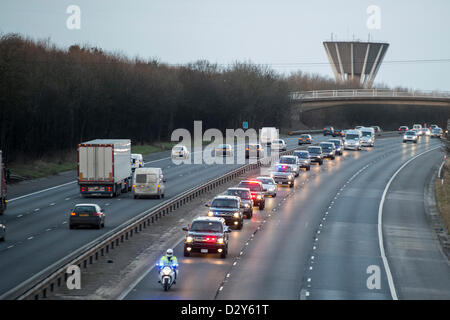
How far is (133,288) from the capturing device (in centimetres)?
2823

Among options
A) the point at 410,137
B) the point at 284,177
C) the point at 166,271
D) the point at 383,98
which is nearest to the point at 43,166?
the point at 284,177

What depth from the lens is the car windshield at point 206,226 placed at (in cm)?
3441

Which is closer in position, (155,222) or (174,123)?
(155,222)

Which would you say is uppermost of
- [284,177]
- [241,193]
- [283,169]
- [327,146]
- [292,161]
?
[327,146]

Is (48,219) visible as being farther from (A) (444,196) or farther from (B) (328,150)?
(B) (328,150)

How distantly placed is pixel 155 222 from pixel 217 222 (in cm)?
1028

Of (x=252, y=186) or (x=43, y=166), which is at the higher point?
(x=43, y=166)

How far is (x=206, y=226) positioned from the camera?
114 feet

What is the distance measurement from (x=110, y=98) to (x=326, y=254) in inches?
3033

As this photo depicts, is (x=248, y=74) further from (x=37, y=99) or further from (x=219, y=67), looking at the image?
(x=37, y=99)

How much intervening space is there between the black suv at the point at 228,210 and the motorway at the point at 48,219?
4911mm

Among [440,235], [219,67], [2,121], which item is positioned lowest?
[440,235]
